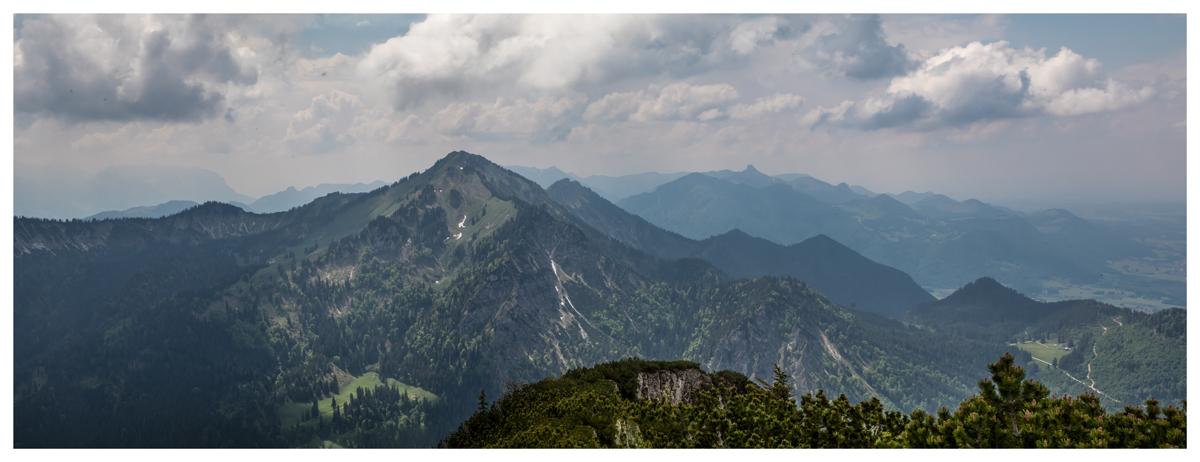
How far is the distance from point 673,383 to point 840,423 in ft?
142

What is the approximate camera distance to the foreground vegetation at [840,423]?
1044 inches

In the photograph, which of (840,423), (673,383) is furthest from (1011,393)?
(673,383)

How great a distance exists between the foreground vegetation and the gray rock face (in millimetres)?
14518

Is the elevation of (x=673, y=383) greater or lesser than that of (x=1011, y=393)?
lesser

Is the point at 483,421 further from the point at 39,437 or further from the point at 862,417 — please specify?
the point at 39,437

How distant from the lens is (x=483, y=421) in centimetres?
6588

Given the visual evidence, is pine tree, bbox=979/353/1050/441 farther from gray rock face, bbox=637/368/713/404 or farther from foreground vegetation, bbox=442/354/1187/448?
gray rock face, bbox=637/368/713/404

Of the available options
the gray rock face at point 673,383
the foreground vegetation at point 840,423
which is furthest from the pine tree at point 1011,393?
the gray rock face at point 673,383

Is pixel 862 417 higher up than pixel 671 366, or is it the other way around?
pixel 862 417

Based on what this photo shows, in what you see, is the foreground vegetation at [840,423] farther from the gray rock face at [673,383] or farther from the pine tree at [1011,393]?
the gray rock face at [673,383]

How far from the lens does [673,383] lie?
77312mm

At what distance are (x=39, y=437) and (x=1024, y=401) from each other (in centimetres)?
24751

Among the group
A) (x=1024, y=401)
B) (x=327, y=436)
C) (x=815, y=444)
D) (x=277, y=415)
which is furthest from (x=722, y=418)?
(x=277, y=415)

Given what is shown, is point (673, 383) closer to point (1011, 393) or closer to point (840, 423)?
point (840, 423)
